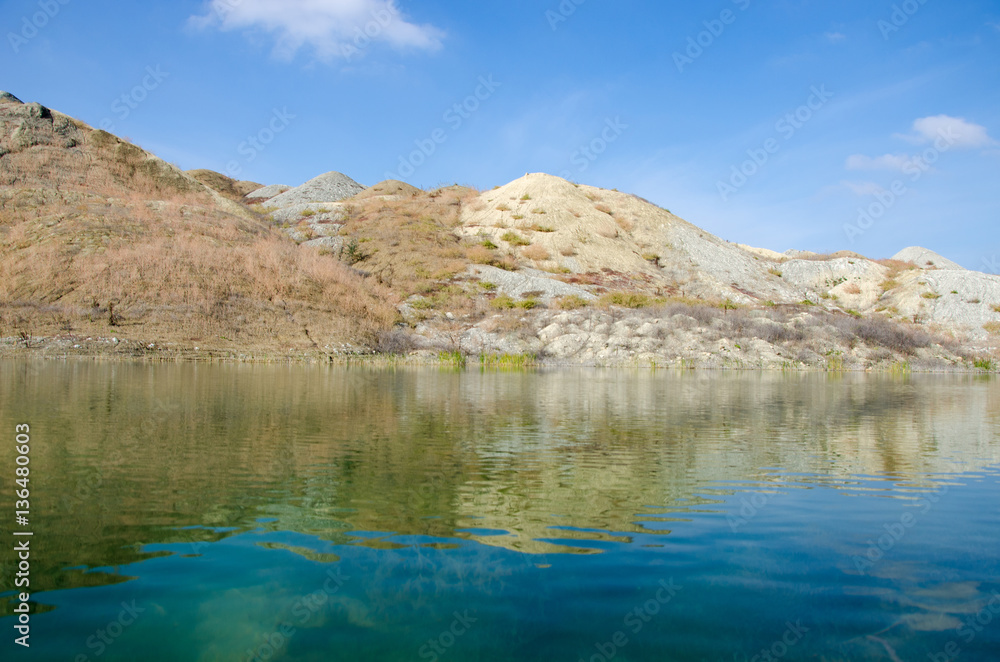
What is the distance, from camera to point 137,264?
1709 inches

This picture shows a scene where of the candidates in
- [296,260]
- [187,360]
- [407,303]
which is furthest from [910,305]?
[187,360]

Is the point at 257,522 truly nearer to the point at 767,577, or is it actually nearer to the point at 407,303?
the point at 767,577

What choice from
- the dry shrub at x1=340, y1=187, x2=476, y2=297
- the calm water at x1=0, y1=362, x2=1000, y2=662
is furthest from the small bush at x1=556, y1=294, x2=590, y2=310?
the calm water at x1=0, y1=362, x2=1000, y2=662

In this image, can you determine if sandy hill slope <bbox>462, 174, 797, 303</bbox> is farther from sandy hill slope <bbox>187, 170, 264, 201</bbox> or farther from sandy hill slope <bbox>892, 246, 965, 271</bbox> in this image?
sandy hill slope <bbox>187, 170, 264, 201</bbox>

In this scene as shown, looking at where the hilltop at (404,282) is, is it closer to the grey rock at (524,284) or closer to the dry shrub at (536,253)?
the dry shrub at (536,253)

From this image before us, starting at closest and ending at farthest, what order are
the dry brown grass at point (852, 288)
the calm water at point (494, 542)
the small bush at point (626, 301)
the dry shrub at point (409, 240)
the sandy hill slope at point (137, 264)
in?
the calm water at point (494, 542) → the sandy hill slope at point (137, 264) → the small bush at point (626, 301) → the dry shrub at point (409, 240) → the dry brown grass at point (852, 288)

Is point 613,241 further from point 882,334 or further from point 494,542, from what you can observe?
point 494,542

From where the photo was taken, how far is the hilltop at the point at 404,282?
135 feet

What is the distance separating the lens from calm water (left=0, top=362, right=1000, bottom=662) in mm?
4426

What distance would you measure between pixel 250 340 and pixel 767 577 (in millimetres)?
40125

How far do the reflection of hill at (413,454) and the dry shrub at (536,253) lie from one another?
162ft

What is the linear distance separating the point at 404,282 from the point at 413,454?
50.0 meters

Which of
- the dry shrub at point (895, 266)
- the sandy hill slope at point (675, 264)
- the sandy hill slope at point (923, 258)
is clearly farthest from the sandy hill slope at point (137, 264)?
the sandy hill slope at point (923, 258)

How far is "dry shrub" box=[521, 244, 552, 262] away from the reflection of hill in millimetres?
49420
